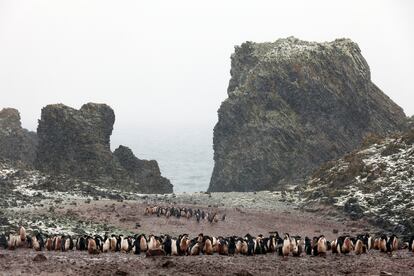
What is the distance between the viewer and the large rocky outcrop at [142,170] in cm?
7419

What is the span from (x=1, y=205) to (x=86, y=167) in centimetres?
2684

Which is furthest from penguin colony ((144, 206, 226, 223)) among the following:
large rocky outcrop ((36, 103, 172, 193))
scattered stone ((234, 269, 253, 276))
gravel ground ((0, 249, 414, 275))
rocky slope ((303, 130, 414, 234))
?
large rocky outcrop ((36, 103, 172, 193))

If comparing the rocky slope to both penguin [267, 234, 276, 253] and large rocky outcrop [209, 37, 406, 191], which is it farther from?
penguin [267, 234, 276, 253]

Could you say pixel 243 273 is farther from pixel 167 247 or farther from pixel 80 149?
pixel 80 149

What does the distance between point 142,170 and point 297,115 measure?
82.1 ft

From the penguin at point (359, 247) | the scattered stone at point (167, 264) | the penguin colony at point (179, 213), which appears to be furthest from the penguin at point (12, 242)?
the penguin at point (359, 247)

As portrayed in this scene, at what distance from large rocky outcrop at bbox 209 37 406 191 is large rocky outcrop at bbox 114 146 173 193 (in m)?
10.5

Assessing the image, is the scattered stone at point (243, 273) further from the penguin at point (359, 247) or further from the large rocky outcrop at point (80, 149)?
the large rocky outcrop at point (80, 149)

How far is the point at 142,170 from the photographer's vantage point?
2955 inches

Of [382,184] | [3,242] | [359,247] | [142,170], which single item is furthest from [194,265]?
[142,170]

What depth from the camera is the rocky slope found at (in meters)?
41.9

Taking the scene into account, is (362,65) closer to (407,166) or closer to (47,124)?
(407,166)

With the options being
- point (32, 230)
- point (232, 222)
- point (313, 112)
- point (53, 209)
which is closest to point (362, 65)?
point (313, 112)

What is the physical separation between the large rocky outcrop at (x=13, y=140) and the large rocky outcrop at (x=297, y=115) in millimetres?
30953
